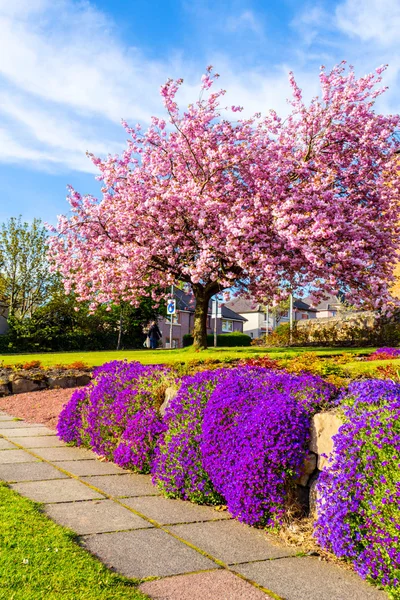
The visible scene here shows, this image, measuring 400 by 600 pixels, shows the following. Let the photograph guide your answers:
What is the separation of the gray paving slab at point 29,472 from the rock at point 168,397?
1404 millimetres

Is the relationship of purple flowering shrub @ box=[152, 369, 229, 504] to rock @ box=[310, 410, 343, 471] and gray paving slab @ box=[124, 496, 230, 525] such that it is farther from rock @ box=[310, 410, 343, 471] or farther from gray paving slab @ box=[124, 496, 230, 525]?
rock @ box=[310, 410, 343, 471]

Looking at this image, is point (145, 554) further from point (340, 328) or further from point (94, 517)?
point (340, 328)

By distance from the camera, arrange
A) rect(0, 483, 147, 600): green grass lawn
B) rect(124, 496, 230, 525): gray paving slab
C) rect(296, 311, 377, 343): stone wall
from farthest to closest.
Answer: rect(296, 311, 377, 343): stone wall → rect(124, 496, 230, 525): gray paving slab → rect(0, 483, 147, 600): green grass lawn

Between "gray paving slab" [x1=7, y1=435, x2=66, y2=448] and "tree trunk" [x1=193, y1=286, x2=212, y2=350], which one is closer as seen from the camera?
"gray paving slab" [x1=7, y1=435, x2=66, y2=448]

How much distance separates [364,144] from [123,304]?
2530 cm

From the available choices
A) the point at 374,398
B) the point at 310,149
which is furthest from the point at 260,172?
the point at 374,398

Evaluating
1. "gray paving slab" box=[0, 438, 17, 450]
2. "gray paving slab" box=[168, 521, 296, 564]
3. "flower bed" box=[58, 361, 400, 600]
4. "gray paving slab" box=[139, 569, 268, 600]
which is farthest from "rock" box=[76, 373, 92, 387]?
"gray paving slab" box=[139, 569, 268, 600]

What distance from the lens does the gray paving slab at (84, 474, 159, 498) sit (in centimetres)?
564

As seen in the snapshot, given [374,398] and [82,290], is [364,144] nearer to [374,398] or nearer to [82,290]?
[82,290]

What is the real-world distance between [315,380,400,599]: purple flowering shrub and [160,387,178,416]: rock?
111 inches

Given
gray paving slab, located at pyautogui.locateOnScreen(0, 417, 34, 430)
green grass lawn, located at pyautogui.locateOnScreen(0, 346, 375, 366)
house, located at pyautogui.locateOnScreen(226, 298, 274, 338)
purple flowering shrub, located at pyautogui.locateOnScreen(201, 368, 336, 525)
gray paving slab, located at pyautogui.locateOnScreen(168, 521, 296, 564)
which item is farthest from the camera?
house, located at pyautogui.locateOnScreen(226, 298, 274, 338)

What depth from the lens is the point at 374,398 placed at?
4.28 meters

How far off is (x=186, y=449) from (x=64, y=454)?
2669mm

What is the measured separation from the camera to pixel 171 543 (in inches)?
166
